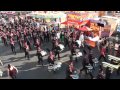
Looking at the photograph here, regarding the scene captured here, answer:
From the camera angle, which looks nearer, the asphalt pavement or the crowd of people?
the asphalt pavement

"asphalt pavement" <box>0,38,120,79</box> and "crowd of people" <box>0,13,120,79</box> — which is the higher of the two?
"crowd of people" <box>0,13,120,79</box>

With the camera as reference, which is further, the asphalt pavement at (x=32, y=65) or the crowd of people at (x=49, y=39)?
the crowd of people at (x=49, y=39)

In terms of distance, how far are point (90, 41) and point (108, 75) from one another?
6.23 metres

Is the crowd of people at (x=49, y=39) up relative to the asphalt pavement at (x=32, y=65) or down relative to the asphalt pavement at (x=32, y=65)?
up

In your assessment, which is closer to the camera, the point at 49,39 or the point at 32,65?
the point at 32,65

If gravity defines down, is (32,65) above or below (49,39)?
below

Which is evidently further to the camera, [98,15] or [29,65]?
[98,15]

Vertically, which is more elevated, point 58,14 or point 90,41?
point 58,14
